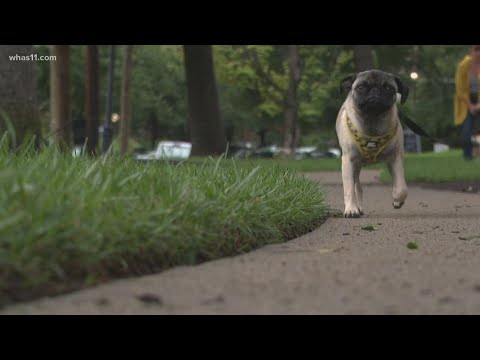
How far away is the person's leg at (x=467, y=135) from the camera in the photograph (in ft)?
70.0

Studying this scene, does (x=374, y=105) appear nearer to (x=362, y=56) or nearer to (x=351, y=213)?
(x=351, y=213)

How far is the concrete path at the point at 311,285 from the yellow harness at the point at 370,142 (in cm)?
233

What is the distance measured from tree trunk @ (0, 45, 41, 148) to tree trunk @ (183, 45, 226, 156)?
16.3m

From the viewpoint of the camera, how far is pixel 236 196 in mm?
6656

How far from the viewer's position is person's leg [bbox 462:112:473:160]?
2134cm

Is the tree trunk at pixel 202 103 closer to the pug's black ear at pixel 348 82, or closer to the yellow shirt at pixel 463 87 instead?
the yellow shirt at pixel 463 87

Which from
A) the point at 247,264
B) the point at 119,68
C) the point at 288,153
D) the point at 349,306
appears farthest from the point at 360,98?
the point at 119,68

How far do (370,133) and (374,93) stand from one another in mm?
491

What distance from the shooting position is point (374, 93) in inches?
362

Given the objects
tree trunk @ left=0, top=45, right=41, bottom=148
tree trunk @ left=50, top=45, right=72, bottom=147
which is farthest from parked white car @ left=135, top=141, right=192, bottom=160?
tree trunk @ left=50, top=45, right=72, bottom=147

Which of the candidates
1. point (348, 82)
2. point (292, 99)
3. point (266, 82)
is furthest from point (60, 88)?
point (266, 82)

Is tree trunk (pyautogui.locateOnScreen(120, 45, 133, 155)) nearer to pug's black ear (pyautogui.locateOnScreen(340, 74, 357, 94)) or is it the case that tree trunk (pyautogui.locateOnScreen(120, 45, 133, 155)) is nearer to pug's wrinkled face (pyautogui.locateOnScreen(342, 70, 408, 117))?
pug's black ear (pyautogui.locateOnScreen(340, 74, 357, 94))

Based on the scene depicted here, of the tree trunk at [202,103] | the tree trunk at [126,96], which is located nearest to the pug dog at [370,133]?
the tree trunk at [202,103]
